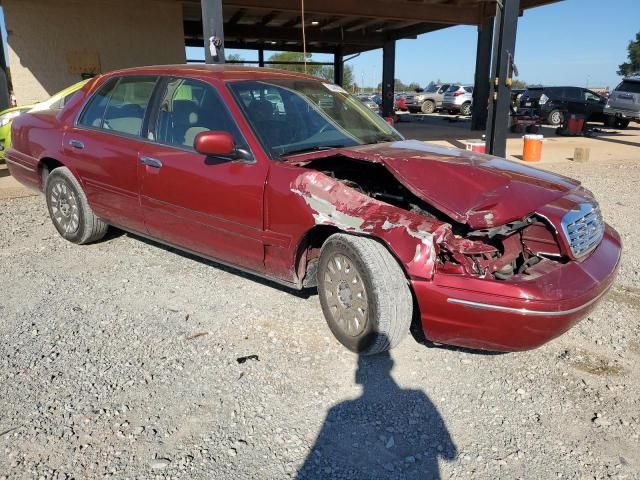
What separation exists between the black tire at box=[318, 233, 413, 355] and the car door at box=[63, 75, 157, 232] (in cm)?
190

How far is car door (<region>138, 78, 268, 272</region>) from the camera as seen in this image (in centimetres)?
354

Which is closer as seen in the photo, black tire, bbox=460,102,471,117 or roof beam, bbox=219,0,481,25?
roof beam, bbox=219,0,481,25

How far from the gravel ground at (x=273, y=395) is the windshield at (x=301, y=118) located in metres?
1.18

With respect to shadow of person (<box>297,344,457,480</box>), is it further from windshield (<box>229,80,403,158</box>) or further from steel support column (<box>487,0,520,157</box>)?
steel support column (<box>487,0,520,157</box>)

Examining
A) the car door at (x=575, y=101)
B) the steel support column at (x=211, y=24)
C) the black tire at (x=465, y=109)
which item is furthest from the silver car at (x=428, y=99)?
the steel support column at (x=211, y=24)

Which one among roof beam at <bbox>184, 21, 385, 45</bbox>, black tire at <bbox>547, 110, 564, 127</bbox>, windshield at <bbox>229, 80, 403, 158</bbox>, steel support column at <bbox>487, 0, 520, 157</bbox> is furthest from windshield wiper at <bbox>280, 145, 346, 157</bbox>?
black tire at <bbox>547, 110, 564, 127</bbox>

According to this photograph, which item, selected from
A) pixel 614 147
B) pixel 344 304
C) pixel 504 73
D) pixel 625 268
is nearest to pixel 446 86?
pixel 614 147

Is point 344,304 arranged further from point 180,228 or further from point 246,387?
point 180,228

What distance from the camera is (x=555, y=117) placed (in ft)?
72.5

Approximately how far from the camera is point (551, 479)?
7.46ft

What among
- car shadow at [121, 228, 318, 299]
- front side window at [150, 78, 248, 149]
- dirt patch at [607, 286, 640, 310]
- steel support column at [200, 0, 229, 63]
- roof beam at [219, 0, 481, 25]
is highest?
roof beam at [219, 0, 481, 25]

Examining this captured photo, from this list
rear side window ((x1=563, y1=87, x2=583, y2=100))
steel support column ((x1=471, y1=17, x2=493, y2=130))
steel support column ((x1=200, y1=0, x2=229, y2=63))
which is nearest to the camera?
steel support column ((x1=200, y1=0, x2=229, y2=63))

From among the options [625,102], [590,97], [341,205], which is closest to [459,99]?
[590,97]

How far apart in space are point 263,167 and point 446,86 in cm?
3036
